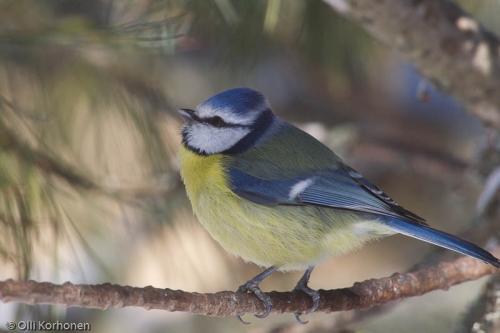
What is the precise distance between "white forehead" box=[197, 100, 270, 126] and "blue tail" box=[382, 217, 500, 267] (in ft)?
1.22

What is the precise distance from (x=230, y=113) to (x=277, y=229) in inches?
11.3

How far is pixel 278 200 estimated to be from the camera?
117 cm

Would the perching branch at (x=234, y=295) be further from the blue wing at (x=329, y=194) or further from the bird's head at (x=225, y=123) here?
the bird's head at (x=225, y=123)

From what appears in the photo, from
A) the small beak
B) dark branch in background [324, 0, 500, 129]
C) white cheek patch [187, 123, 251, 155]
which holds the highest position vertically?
dark branch in background [324, 0, 500, 129]

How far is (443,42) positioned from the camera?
135cm

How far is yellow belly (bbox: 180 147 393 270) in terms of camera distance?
114cm

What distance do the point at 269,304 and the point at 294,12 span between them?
0.95 metres

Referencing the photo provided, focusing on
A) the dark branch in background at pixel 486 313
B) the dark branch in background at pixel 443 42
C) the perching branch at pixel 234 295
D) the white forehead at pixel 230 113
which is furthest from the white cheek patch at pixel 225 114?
the dark branch in background at pixel 486 313

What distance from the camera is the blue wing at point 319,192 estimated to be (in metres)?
1.17

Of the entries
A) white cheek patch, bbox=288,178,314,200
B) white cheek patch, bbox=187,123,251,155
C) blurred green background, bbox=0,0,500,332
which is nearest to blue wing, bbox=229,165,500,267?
white cheek patch, bbox=288,178,314,200

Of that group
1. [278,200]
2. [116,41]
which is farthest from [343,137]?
[116,41]

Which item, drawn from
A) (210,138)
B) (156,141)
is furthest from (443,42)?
(156,141)

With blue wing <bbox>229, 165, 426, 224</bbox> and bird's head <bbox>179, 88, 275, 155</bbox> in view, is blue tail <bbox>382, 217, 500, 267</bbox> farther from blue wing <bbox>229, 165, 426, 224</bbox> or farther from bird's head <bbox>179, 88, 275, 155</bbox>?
bird's head <bbox>179, 88, 275, 155</bbox>

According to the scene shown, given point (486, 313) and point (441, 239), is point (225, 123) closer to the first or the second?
point (441, 239)
